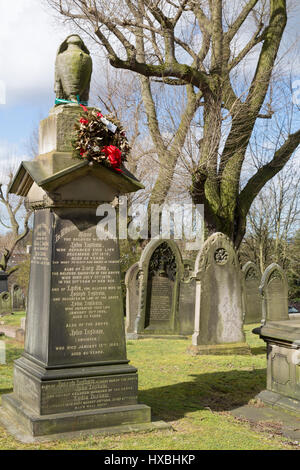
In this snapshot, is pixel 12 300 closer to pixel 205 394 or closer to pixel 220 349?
pixel 220 349

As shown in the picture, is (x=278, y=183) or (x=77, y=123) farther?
(x=278, y=183)

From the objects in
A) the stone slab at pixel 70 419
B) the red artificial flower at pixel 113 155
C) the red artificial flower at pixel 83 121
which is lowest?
the stone slab at pixel 70 419

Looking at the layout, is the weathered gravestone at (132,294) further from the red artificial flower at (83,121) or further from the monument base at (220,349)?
the red artificial flower at (83,121)

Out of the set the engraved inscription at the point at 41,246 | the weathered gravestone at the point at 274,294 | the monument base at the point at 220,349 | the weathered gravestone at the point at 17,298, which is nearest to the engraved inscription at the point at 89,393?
the engraved inscription at the point at 41,246

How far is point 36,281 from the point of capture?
20.5 ft

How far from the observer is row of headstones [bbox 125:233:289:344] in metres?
11.1

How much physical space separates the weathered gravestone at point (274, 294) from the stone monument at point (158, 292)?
2559 millimetres

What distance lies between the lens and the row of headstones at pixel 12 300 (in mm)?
23312

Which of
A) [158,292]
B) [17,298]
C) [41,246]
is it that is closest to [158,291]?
[158,292]

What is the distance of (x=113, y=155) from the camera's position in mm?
6043

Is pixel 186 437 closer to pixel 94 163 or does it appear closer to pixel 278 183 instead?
pixel 94 163

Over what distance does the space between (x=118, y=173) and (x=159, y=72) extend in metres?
10.0

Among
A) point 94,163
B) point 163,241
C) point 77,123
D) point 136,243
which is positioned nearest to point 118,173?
point 94,163

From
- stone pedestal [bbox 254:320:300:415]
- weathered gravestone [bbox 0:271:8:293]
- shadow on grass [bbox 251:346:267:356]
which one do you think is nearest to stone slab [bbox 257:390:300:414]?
stone pedestal [bbox 254:320:300:415]
